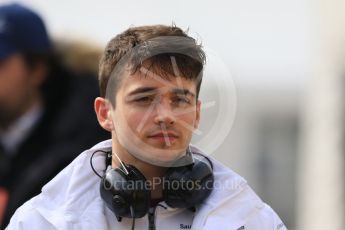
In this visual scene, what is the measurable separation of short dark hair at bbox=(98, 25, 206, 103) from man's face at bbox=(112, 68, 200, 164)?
0.17 ft

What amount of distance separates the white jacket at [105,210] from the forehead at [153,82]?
31 cm

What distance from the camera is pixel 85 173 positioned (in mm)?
4102

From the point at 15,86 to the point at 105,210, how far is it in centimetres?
208

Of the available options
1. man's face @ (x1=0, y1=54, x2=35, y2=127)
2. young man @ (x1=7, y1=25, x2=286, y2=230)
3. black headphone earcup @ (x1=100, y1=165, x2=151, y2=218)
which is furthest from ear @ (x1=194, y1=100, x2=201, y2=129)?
man's face @ (x1=0, y1=54, x2=35, y2=127)

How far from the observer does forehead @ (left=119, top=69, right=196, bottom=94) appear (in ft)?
12.9

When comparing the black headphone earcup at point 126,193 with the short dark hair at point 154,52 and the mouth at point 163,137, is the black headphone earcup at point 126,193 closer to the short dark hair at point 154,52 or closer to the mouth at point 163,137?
the mouth at point 163,137

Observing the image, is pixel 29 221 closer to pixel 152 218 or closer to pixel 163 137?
pixel 152 218

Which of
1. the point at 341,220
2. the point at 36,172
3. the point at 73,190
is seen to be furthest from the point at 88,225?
the point at 341,220

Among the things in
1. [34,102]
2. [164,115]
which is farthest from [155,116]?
[34,102]

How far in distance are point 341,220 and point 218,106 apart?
792 cm

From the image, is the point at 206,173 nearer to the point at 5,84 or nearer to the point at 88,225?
the point at 88,225

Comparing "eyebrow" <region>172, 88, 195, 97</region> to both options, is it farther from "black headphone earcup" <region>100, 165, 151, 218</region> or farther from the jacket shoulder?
the jacket shoulder

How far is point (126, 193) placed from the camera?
12.8ft

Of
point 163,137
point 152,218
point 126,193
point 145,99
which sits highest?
point 145,99
